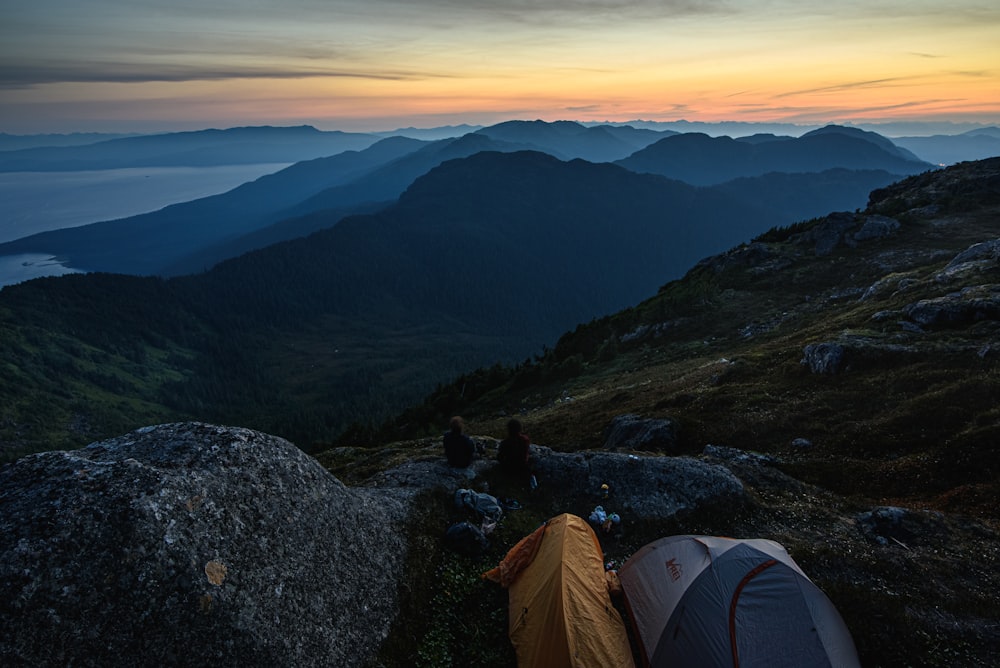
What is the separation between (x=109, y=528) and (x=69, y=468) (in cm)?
259

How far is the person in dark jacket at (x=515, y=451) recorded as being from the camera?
77.3 feet

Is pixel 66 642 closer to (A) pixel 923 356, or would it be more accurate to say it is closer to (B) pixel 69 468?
(B) pixel 69 468

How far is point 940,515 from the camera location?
19.1 m

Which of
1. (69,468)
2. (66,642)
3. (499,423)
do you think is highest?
(69,468)

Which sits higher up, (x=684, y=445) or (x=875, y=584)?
(x=875, y=584)

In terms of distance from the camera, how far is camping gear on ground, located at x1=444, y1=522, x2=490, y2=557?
18.7m

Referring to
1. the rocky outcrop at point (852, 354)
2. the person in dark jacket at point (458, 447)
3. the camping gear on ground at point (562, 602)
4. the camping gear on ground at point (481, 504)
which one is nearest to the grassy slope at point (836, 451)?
the rocky outcrop at point (852, 354)

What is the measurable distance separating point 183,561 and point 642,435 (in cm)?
2612

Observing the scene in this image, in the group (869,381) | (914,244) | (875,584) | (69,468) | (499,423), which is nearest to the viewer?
(69,468)

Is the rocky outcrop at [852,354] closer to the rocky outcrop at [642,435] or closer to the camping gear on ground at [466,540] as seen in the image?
the rocky outcrop at [642,435]

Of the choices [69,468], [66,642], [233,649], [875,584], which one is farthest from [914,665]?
[69,468]

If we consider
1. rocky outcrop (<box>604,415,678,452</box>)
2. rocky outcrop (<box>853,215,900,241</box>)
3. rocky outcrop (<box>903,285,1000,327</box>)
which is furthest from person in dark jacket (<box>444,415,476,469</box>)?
rocky outcrop (<box>853,215,900,241</box>)

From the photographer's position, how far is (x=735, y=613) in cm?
1289

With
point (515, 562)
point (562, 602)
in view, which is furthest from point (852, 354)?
point (562, 602)
